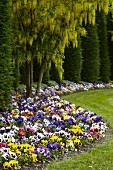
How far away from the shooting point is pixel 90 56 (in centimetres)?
1872

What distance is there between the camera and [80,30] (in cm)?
1138

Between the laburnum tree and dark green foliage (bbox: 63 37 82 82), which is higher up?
the laburnum tree

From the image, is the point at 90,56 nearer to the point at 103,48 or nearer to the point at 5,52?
the point at 103,48

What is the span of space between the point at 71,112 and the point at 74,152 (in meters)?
2.81

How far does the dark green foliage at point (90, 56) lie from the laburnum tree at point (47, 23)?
24.0ft

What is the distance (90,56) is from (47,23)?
27.2 ft

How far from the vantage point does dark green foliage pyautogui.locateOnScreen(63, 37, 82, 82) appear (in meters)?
17.4

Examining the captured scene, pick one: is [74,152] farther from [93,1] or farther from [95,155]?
[93,1]

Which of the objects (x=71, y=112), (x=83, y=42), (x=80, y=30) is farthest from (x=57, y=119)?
(x=83, y=42)

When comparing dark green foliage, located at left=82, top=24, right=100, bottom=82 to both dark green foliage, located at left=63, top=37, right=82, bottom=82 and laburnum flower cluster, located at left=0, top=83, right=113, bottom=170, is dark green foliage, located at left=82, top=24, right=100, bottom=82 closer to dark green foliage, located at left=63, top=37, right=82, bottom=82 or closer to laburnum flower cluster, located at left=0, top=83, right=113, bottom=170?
dark green foliage, located at left=63, top=37, right=82, bottom=82

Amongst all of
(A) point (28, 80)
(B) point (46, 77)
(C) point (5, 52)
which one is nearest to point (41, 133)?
(C) point (5, 52)

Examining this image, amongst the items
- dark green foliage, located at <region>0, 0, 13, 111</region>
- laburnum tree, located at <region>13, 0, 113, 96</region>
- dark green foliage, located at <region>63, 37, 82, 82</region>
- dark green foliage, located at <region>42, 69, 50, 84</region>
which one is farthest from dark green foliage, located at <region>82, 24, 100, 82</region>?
dark green foliage, located at <region>0, 0, 13, 111</region>

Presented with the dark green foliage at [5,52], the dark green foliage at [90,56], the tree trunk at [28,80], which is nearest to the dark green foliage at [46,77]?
the tree trunk at [28,80]

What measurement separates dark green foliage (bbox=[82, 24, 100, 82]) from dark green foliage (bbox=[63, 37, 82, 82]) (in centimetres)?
121
